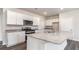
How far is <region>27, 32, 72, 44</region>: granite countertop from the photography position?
1.37 metres

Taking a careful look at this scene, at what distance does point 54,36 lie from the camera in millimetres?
1477

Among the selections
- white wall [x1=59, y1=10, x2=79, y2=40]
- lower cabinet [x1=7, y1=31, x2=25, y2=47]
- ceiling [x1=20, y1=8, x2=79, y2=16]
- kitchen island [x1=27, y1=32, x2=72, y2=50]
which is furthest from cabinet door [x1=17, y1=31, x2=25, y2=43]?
white wall [x1=59, y1=10, x2=79, y2=40]

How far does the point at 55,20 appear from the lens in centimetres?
140

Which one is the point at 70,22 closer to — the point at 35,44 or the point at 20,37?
the point at 35,44

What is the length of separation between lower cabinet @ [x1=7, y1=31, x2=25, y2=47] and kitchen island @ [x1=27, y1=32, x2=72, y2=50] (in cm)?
14

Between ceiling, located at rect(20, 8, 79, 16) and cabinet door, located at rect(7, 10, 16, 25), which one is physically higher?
ceiling, located at rect(20, 8, 79, 16)

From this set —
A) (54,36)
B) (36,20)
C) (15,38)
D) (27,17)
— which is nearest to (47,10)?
(36,20)

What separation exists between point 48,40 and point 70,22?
55 centimetres

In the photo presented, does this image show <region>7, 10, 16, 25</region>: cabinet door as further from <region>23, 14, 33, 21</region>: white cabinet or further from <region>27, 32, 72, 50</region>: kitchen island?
<region>27, 32, 72, 50</region>: kitchen island

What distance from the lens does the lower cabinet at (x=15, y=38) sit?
1.33 metres

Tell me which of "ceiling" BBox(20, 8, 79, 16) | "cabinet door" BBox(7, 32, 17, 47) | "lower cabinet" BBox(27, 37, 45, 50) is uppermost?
"ceiling" BBox(20, 8, 79, 16)

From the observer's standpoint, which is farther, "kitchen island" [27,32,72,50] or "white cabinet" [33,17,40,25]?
"white cabinet" [33,17,40,25]
